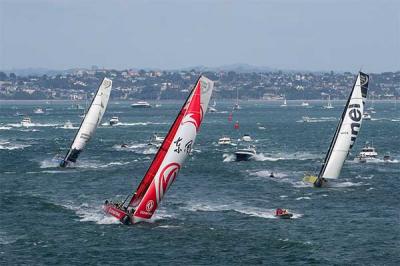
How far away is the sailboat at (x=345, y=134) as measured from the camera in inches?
3844

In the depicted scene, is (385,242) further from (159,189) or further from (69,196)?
(69,196)

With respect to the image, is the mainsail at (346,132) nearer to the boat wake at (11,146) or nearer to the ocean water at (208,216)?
the ocean water at (208,216)

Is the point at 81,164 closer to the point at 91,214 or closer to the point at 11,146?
the point at 11,146

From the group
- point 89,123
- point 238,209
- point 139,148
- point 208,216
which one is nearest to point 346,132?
point 238,209

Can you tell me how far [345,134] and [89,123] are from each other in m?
41.6

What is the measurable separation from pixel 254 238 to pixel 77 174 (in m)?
46.6

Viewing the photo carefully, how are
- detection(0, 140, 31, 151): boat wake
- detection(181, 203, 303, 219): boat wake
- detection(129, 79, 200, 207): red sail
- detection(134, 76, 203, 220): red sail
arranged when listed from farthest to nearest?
detection(0, 140, 31, 151): boat wake → detection(181, 203, 303, 219): boat wake → detection(129, 79, 200, 207): red sail → detection(134, 76, 203, 220): red sail

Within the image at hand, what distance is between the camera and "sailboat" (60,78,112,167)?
121 m

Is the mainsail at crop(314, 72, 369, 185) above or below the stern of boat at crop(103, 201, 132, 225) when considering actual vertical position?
above

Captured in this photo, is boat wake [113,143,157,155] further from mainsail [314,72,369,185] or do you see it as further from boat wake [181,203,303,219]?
boat wake [181,203,303,219]

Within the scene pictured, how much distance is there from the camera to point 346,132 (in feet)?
327

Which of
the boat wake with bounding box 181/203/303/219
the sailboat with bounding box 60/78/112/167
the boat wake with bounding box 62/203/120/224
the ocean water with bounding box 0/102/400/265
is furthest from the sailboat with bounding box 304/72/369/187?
the sailboat with bounding box 60/78/112/167

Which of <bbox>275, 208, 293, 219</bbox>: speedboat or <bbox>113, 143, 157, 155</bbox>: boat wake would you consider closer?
<bbox>275, 208, 293, 219</bbox>: speedboat

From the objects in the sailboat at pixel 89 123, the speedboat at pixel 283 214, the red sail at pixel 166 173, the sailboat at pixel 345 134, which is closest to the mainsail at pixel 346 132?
the sailboat at pixel 345 134
